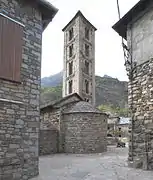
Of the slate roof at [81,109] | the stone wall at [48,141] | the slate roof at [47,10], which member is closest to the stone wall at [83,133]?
the slate roof at [81,109]

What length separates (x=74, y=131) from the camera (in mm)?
17250

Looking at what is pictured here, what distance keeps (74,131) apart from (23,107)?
10.4 m

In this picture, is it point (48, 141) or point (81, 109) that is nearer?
point (48, 141)

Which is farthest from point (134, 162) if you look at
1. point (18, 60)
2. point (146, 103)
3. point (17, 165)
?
point (18, 60)

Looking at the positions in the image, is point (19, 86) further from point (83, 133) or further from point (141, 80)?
point (83, 133)

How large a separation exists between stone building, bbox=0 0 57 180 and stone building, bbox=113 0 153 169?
3522mm

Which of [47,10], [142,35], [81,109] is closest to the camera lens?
[47,10]

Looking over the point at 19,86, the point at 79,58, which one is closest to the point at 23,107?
the point at 19,86

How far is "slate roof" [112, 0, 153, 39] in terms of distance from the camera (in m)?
8.81

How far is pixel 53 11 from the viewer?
8414mm

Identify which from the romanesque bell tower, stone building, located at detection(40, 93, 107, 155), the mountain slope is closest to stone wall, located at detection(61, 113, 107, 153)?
stone building, located at detection(40, 93, 107, 155)

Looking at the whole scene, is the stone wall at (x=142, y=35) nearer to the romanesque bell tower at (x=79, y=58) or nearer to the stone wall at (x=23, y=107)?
the stone wall at (x=23, y=107)

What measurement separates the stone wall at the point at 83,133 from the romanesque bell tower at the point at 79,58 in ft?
48.7

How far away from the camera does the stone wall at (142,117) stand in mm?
8344
